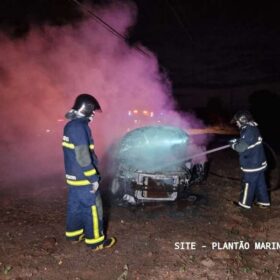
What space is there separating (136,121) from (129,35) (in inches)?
133

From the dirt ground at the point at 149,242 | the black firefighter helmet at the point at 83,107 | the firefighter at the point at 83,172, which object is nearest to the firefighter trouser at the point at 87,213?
the firefighter at the point at 83,172

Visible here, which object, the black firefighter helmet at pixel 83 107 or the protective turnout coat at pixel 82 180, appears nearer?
the protective turnout coat at pixel 82 180

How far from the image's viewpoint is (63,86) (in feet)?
50.9

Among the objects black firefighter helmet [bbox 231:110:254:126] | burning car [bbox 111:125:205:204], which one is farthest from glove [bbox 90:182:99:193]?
black firefighter helmet [bbox 231:110:254:126]

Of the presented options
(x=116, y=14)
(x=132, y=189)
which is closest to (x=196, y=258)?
(x=132, y=189)

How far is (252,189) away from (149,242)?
246 cm

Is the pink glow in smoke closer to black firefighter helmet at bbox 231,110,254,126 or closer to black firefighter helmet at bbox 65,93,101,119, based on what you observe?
black firefighter helmet at bbox 231,110,254,126

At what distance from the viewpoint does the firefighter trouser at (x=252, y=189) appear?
649cm

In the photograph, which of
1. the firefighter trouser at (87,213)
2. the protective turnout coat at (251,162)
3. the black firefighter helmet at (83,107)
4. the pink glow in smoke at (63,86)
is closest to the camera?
the black firefighter helmet at (83,107)

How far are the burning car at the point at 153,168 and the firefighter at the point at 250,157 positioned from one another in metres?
1.09

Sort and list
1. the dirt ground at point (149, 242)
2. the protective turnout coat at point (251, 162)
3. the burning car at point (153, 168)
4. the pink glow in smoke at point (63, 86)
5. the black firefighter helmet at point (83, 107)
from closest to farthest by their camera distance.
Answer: the dirt ground at point (149, 242), the black firefighter helmet at point (83, 107), the protective turnout coat at point (251, 162), the burning car at point (153, 168), the pink glow in smoke at point (63, 86)

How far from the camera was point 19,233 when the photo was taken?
554cm

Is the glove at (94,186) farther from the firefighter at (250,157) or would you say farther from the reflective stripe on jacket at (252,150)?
the reflective stripe on jacket at (252,150)

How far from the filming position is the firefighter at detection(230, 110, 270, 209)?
6.32 m
